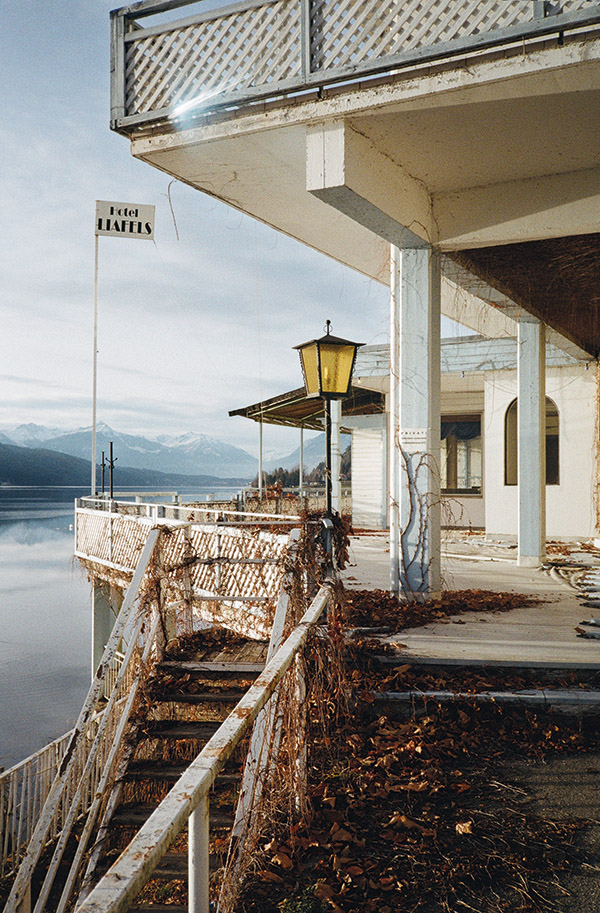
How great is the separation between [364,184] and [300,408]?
13.3 m

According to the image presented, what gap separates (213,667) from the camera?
595 centimetres

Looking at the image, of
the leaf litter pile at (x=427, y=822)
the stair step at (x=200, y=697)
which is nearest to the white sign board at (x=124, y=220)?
the stair step at (x=200, y=697)

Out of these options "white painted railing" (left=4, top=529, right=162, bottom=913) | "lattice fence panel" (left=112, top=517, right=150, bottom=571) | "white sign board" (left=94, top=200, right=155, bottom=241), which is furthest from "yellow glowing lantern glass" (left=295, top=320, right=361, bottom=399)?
"white sign board" (left=94, top=200, right=155, bottom=241)

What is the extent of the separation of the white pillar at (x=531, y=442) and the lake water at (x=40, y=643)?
1060 centimetres

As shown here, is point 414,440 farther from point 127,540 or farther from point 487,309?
point 127,540

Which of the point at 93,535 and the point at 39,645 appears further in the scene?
the point at 39,645

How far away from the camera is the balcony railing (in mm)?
4840

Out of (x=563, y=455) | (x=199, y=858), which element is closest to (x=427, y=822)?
(x=199, y=858)

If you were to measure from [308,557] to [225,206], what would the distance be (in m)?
4.26

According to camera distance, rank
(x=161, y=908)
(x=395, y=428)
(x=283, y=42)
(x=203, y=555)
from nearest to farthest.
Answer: (x=161, y=908) < (x=283, y=42) < (x=395, y=428) < (x=203, y=555)

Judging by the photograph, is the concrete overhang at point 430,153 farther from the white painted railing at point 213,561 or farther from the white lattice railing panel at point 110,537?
the white lattice railing panel at point 110,537

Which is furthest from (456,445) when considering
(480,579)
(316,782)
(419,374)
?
(316,782)

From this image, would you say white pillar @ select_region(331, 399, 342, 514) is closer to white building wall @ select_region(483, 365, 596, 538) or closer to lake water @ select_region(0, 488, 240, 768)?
white building wall @ select_region(483, 365, 596, 538)

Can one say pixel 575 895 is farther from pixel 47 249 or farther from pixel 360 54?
pixel 47 249
